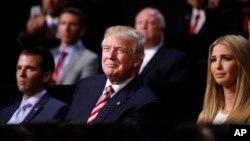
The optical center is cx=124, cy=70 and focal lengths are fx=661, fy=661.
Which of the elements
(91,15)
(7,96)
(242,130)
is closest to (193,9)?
(91,15)

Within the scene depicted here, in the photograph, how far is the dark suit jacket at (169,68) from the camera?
18.1 ft

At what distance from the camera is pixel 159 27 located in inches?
237

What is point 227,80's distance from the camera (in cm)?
395

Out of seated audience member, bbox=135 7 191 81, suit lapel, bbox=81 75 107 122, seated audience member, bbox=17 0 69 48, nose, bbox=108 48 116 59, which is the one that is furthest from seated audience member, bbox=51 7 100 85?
nose, bbox=108 48 116 59

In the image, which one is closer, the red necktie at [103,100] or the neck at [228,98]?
the neck at [228,98]

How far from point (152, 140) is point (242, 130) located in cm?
80

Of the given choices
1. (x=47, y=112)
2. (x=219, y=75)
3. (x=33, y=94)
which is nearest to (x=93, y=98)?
(x=47, y=112)

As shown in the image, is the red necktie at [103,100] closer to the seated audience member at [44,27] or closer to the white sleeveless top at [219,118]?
the white sleeveless top at [219,118]

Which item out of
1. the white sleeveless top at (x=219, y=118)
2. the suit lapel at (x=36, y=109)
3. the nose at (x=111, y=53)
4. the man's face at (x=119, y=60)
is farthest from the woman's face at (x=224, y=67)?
the suit lapel at (x=36, y=109)

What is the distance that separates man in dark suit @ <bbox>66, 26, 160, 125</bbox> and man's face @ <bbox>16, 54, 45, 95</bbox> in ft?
1.28

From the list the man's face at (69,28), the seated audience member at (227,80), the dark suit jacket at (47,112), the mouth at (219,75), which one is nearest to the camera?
the seated audience member at (227,80)

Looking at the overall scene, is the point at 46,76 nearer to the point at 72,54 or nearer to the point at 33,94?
the point at 33,94

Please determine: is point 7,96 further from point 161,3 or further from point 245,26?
point 161,3

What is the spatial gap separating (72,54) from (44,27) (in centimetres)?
80
